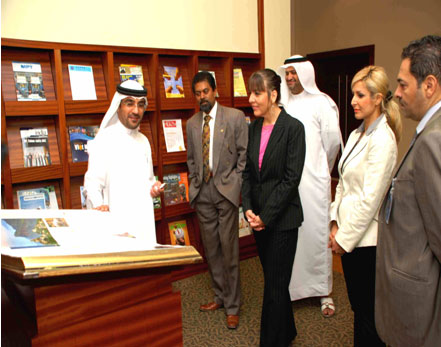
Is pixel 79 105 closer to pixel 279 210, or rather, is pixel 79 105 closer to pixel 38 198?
pixel 38 198

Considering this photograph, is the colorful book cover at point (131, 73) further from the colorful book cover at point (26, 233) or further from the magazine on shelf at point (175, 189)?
the colorful book cover at point (26, 233)

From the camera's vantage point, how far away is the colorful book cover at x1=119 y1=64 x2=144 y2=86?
11.4 feet

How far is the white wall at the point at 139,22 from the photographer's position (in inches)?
115

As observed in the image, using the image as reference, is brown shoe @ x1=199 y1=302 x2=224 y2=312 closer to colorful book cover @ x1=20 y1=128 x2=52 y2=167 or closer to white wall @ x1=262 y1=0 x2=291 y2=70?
colorful book cover @ x1=20 y1=128 x2=52 y2=167

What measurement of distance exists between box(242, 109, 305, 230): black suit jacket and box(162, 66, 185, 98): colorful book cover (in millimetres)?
1696

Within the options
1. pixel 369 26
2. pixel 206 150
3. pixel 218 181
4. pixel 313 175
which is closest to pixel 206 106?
pixel 206 150

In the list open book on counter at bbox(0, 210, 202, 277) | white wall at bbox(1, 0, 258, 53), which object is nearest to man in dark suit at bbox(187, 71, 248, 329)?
white wall at bbox(1, 0, 258, 53)

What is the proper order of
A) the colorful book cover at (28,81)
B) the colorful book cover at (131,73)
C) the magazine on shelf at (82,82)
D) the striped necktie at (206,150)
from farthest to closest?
1. the colorful book cover at (131,73)
2. the magazine on shelf at (82,82)
3. the striped necktie at (206,150)
4. the colorful book cover at (28,81)

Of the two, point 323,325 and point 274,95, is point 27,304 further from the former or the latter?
point 323,325

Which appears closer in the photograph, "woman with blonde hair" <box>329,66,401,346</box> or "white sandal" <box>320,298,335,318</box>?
"woman with blonde hair" <box>329,66,401,346</box>

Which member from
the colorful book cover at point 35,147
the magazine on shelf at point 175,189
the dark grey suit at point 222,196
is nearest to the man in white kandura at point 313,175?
the dark grey suit at point 222,196

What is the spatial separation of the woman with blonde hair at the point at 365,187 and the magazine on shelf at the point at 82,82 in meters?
2.16

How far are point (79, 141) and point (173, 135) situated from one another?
89cm

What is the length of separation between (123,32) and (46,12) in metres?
0.63
